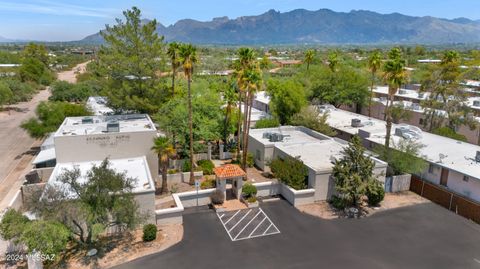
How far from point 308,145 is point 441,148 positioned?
12234 mm

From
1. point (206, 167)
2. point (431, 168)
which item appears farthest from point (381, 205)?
point (206, 167)

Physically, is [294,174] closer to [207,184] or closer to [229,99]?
[207,184]

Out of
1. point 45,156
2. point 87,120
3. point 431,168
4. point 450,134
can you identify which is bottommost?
point 45,156

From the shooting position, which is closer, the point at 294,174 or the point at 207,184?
the point at 294,174

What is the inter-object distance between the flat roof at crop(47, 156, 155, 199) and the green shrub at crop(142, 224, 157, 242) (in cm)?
230

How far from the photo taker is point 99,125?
109 ft

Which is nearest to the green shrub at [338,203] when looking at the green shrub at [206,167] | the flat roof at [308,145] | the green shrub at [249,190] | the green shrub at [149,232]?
the flat roof at [308,145]

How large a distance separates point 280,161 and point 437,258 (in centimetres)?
1321

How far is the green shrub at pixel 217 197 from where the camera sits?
26783 mm

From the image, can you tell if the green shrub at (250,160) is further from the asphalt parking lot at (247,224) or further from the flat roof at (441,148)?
the flat roof at (441,148)

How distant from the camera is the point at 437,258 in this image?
67.1ft

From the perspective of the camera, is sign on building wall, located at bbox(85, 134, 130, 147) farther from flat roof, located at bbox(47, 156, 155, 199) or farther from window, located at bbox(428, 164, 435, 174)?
window, located at bbox(428, 164, 435, 174)

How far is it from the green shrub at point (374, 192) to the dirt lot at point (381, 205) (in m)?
0.54

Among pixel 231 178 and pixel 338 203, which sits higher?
pixel 231 178
